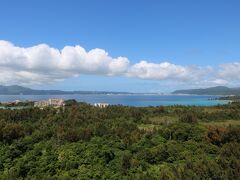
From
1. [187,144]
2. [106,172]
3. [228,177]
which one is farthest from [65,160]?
[228,177]

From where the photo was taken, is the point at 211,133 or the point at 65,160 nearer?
the point at 65,160

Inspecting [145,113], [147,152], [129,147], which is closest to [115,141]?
[129,147]

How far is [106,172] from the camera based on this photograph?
27.6 metres

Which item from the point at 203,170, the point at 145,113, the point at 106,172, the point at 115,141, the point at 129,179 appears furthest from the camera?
the point at 145,113

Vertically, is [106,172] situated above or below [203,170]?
below

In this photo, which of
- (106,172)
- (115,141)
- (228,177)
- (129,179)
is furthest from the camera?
(115,141)

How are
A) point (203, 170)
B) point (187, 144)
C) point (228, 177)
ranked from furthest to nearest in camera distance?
point (187, 144) < point (203, 170) < point (228, 177)

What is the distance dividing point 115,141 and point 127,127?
11.7 meters

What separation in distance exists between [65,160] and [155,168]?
9323 mm

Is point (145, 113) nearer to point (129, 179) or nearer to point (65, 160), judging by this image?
point (65, 160)

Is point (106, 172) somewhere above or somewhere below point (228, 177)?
below

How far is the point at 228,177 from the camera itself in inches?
723

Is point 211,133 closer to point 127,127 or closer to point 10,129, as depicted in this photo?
point 127,127

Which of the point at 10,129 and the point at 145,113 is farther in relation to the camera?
the point at 145,113
